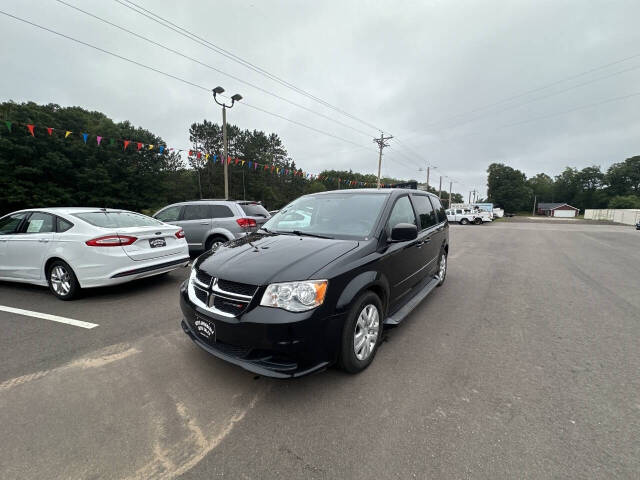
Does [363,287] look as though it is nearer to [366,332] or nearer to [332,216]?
[366,332]

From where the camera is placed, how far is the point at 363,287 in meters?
2.44

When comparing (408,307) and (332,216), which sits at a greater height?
(332,216)

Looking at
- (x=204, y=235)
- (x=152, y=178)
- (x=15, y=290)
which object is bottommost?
(x=15, y=290)

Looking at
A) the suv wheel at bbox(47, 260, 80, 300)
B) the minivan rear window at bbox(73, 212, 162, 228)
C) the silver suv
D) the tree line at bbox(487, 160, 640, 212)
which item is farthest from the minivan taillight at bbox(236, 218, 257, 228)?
the tree line at bbox(487, 160, 640, 212)

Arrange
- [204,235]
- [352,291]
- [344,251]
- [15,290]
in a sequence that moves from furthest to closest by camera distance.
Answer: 1. [204,235]
2. [15,290]
3. [344,251]
4. [352,291]

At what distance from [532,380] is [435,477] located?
150cm

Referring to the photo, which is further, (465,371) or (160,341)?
(160,341)

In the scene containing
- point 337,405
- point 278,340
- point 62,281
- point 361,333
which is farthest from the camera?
point 62,281

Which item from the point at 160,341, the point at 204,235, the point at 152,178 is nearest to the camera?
the point at 160,341

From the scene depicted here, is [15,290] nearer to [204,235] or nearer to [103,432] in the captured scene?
[204,235]

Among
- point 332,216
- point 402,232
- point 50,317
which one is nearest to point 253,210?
point 50,317

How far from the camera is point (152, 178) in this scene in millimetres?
36938

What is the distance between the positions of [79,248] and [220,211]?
342cm

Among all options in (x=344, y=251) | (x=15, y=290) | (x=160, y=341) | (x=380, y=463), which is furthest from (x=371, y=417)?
Result: (x=15, y=290)
